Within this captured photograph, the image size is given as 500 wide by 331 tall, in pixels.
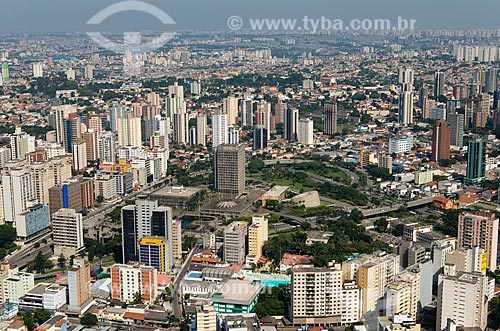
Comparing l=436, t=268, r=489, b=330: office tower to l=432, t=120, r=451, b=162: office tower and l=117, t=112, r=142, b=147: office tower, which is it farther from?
l=117, t=112, r=142, b=147: office tower

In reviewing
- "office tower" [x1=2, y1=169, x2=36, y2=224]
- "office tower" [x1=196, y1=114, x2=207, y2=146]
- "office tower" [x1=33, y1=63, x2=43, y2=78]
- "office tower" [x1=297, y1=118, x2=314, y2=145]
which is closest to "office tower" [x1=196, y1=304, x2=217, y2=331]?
"office tower" [x1=2, y1=169, x2=36, y2=224]

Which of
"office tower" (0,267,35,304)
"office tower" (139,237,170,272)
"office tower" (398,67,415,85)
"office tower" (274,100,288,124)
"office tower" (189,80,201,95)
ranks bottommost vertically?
"office tower" (0,267,35,304)

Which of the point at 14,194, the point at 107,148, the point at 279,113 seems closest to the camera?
the point at 14,194

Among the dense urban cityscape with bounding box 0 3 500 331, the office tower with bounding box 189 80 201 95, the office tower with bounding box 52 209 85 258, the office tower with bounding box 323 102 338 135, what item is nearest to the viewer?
the dense urban cityscape with bounding box 0 3 500 331

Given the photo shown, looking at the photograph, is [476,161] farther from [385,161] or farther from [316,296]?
[316,296]

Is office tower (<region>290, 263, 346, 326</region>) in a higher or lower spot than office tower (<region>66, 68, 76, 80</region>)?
lower

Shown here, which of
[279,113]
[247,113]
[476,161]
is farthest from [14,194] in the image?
[279,113]

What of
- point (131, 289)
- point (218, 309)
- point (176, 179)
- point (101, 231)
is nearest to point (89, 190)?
point (101, 231)
